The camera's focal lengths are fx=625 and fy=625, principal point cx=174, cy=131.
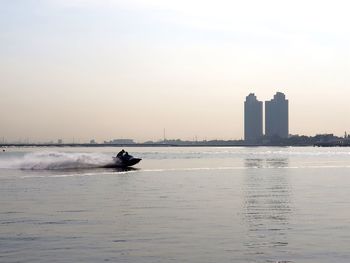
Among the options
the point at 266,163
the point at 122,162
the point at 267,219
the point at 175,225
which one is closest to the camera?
the point at 175,225

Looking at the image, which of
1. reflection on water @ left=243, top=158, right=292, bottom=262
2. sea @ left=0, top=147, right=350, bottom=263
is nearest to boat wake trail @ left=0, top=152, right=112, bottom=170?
sea @ left=0, top=147, right=350, bottom=263

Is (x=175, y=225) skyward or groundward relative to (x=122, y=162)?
groundward

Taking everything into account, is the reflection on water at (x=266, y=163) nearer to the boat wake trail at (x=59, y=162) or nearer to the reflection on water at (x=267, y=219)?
the boat wake trail at (x=59, y=162)

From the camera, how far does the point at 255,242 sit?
2530 centimetres

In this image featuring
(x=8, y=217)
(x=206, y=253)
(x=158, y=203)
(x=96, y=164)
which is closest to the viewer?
(x=206, y=253)

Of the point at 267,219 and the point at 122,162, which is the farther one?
the point at 122,162

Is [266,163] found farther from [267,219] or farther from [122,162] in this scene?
[267,219]

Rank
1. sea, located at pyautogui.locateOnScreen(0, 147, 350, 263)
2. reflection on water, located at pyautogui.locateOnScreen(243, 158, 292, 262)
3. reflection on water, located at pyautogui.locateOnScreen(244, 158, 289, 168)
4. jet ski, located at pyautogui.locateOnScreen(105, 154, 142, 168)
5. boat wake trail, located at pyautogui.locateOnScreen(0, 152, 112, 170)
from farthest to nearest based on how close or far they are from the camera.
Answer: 1. reflection on water, located at pyautogui.locateOnScreen(244, 158, 289, 168)
2. boat wake trail, located at pyautogui.locateOnScreen(0, 152, 112, 170)
3. jet ski, located at pyautogui.locateOnScreen(105, 154, 142, 168)
4. reflection on water, located at pyautogui.locateOnScreen(243, 158, 292, 262)
5. sea, located at pyautogui.locateOnScreen(0, 147, 350, 263)

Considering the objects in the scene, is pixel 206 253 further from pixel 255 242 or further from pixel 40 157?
pixel 40 157

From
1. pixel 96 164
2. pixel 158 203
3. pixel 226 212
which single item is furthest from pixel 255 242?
pixel 96 164

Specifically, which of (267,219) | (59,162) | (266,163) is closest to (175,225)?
(267,219)

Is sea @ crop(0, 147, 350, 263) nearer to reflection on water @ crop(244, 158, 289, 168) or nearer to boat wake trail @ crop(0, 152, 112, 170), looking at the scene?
boat wake trail @ crop(0, 152, 112, 170)

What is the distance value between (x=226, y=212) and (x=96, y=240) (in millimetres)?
11442

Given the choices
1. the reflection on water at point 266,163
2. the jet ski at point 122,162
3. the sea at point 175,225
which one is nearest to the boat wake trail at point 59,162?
the jet ski at point 122,162
